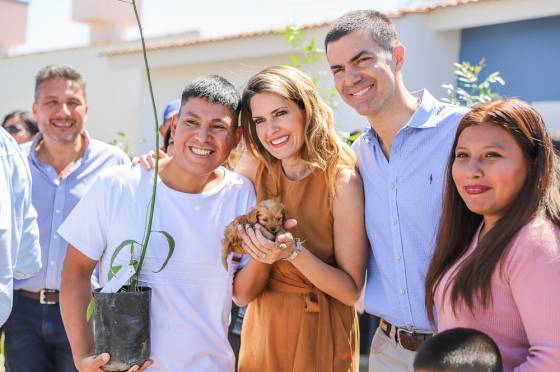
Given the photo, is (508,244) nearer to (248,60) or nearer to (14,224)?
(14,224)

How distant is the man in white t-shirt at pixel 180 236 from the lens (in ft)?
9.39

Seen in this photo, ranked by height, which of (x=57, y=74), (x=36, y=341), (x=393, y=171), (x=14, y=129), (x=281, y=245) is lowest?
(x=36, y=341)

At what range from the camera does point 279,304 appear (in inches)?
120

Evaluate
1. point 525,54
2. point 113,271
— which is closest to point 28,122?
point 113,271

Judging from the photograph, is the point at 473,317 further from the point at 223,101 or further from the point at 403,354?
the point at 223,101

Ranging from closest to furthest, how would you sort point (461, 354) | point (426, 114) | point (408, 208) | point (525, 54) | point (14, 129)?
point (461, 354) → point (408, 208) → point (426, 114) → point (14, 129) → point (525, 54)

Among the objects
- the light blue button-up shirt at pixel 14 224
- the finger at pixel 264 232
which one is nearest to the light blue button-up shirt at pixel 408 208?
the finger at pixel 264 232

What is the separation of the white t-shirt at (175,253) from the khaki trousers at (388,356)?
694mm

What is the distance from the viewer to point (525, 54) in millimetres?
9742

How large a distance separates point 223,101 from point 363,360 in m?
5.11

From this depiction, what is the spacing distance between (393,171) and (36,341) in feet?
8.31

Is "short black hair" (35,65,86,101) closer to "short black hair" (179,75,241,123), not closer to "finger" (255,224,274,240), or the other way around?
"short black hair" (179,75,241,123)

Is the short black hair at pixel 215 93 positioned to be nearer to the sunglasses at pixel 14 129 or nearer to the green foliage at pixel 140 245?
the green foliage at pixel 140 245

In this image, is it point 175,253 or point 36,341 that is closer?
point 175,253
